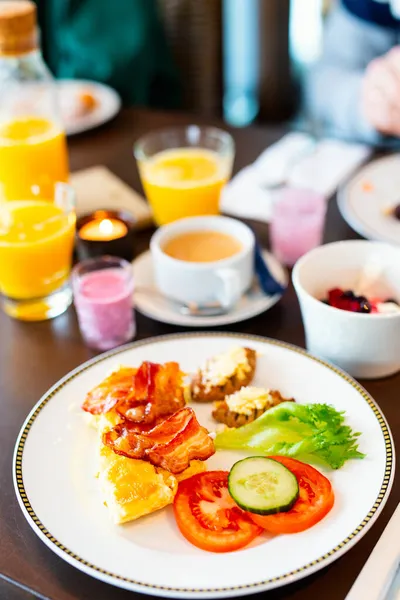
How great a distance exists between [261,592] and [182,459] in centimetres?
17

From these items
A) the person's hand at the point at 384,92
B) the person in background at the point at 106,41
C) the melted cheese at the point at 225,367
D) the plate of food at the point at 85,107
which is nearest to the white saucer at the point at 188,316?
the melted cheese at the point at 225,367

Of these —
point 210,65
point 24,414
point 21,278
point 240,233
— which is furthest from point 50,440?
point 210,65

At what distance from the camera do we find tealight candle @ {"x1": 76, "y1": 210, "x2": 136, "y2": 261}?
1347 millimetres

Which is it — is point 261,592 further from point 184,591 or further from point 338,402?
point 338,402

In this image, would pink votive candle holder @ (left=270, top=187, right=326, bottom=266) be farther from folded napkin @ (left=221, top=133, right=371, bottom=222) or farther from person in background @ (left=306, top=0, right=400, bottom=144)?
person in background @ (left=306, top=0, right=400, bottom=144)

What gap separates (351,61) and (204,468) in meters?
1.68

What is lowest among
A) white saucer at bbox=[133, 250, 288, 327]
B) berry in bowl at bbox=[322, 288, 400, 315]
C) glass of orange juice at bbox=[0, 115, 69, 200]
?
white saucer at bbox=[133, 250, 288, 327]

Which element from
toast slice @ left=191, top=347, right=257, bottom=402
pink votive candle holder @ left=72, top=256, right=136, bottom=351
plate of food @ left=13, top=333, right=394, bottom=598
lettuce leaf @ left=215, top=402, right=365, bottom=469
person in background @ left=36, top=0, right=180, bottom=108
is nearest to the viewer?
plate of food @ left=13, top=333, right=394, bottom=598

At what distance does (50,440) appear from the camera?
3.13 feet

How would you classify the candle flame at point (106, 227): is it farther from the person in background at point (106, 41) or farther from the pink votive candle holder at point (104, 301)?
the person in background at point (106, 41)

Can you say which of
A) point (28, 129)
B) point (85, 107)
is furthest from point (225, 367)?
point (85, 107)

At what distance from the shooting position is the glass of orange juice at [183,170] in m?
1.47

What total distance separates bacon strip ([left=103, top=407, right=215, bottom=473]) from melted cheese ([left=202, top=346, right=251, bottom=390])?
0.34ft

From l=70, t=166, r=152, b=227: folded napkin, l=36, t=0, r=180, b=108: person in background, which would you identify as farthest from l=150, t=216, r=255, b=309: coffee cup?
l=36, t=0, r=180, b=108: person in background
